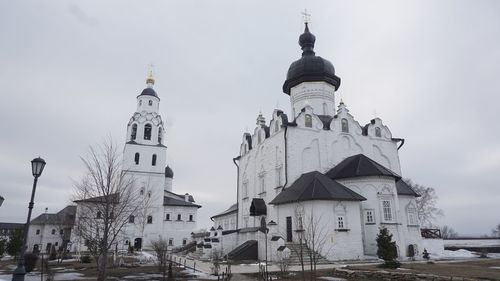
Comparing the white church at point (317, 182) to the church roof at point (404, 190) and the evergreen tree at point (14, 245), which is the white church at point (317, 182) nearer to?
the church roof at point (404, 190)

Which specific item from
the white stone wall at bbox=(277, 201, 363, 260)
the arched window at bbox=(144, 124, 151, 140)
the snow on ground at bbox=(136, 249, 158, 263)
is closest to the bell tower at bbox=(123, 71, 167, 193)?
the arched window at bbox=(144, 124, 151, 140)

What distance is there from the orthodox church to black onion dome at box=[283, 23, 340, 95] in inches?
945

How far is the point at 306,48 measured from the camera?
121ft

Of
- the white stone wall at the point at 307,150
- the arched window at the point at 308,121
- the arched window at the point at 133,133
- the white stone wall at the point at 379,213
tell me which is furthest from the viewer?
the arched window at the point at 133,133

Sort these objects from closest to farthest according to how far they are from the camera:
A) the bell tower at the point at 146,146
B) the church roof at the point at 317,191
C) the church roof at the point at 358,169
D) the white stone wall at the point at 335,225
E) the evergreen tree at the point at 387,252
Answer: the evergreen tree at the point at 387,252 < the white stone wall at the point at 335,225 < the church roof at the point at 317,191 < the church roof at the point at 358,169 < the bell tower at the point at 146,146

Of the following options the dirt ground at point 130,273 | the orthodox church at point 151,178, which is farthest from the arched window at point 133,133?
the dirt ground at point 130,273

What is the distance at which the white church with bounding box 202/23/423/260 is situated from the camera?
23.7 m

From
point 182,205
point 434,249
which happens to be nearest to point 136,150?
point 182,205

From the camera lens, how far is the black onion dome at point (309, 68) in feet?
114

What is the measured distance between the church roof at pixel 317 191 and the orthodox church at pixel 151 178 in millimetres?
26844

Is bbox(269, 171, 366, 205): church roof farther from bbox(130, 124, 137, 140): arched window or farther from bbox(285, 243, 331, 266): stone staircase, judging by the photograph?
bbox(130, 124, 137, 140): arched window

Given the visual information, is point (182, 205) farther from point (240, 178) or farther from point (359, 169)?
point (359, 169)

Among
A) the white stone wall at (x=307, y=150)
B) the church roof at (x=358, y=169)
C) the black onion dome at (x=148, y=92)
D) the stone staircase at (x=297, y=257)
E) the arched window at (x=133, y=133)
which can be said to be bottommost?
the stone staircase at (x=297, y=257)

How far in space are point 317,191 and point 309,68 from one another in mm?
15737
